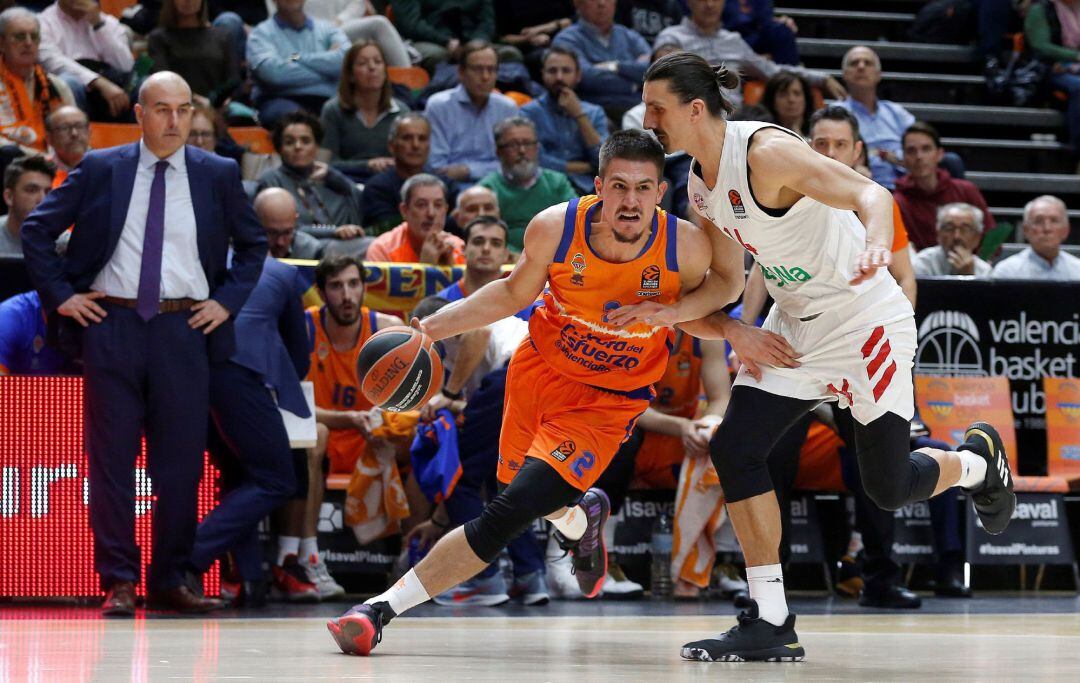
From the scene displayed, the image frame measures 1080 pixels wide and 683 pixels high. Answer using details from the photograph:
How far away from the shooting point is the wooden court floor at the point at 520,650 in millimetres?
3869

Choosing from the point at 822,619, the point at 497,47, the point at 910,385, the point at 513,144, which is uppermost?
the point at 497,47

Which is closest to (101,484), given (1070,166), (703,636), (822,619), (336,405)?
(336,405)

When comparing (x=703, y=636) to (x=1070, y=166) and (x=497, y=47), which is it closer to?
(x=497, y=47)

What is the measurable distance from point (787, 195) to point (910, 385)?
720 millimetres

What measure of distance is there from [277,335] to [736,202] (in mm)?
2975

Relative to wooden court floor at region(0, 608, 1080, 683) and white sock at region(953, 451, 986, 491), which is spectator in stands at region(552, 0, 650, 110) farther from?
white sock at region(953, 451, 986, 491)

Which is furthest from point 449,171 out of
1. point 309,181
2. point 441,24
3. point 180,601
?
point 180,601

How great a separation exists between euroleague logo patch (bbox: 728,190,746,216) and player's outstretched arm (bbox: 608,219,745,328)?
0.33 m

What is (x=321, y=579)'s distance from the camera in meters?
6.79

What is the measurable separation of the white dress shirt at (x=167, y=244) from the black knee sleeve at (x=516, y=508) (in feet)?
7.34

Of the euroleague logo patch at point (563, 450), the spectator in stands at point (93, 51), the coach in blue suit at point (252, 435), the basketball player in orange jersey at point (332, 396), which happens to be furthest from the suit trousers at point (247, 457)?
the spectator in stands at point (93, 51)

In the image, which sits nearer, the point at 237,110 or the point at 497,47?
the point at 237,110

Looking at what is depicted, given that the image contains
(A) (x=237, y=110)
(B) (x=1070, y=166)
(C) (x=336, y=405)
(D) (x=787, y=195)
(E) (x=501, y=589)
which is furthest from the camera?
(B) (x=1070, y=166)

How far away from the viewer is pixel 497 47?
10.7 m
